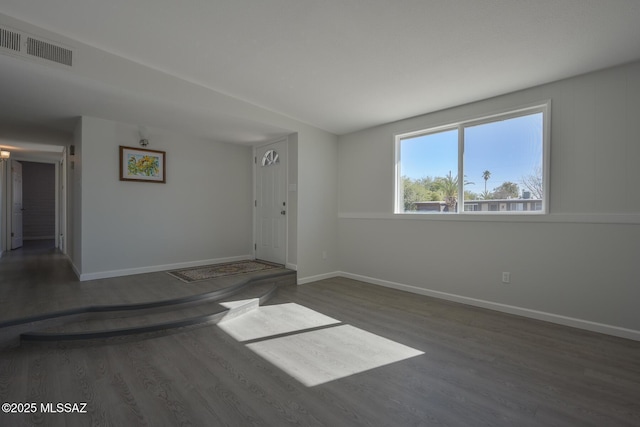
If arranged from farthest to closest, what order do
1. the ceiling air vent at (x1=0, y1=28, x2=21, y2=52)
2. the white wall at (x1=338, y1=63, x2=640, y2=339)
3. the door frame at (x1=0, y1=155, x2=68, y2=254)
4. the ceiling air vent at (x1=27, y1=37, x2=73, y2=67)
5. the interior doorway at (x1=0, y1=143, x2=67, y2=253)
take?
1. the interior doorway at (x1=0, y1=143, x2=67, y2=253)
2. the door frame at (x1=0, y1=155, x2=68, y2=254)
3. the white wall at (x1=338, y1=63, x2=640, y2=339)
4. the ceiling air vent at (x1=27, y1=37, x2=73, y2=67)
5. the ceiling air vent at (x1=0, y1=28, x2=21, y2=52)

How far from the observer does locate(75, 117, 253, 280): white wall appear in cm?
400

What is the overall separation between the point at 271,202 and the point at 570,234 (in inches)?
164

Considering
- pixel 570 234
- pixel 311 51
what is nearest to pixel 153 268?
pixel 311 51

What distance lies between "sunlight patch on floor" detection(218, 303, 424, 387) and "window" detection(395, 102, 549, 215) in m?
2.19

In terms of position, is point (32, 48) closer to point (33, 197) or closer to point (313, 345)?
point (313, 345)

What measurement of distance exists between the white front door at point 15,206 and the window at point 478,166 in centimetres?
840

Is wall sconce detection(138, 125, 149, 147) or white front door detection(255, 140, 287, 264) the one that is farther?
white front door detection(255, 140, 287, 264)

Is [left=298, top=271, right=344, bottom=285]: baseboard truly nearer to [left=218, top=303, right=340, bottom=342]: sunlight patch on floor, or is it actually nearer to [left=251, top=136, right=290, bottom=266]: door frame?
[left=251, top=136, right=290, bottom=266]: door frame

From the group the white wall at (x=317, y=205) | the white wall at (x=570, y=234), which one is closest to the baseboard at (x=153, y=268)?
the white wall at (x=317, y=205)

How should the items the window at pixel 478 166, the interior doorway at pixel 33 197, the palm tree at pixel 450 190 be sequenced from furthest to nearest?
the interior doorway at pixel 33 197, the palm tree at pixel 450 190, the window at pixel 478 166

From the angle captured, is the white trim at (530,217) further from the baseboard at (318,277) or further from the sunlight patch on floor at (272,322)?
the sunlight patch on floor at (272,322)

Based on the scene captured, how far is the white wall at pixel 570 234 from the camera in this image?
2.75 meters

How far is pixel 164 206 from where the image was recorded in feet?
15.3

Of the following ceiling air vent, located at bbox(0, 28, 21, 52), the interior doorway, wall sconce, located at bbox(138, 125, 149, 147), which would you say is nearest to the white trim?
wall sconce, located at bbox(138, 125, 149, 147)
